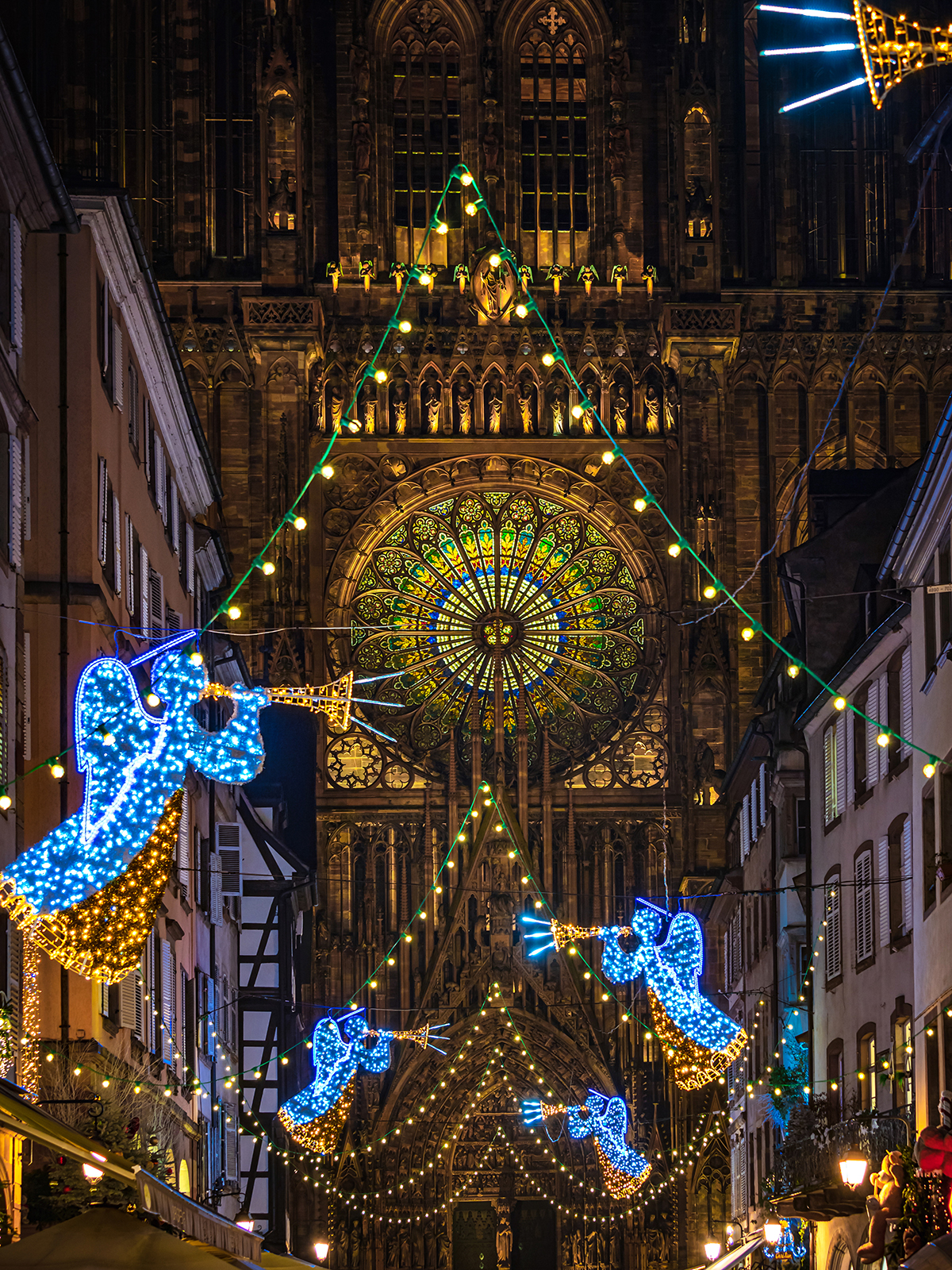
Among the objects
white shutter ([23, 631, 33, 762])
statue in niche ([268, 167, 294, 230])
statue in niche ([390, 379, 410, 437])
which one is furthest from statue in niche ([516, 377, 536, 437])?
white shutter ([23, 631, 33, 762])

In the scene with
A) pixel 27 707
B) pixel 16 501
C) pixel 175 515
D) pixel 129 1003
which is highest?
pixel 175 515

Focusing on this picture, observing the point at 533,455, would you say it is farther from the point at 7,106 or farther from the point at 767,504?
the point at 7,106

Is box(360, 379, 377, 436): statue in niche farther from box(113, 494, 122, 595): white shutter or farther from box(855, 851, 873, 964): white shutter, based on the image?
box(113, 494, 122, 595): white shutter

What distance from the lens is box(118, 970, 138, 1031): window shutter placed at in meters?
25.7

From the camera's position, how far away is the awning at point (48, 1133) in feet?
39.5

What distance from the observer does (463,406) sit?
53.2 metres

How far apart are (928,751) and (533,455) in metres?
30.1

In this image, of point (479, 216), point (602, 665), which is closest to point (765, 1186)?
point (602, 665)

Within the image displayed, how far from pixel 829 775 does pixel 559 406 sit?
22521 mm

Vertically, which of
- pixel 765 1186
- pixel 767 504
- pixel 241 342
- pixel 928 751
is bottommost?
pixel 765 1186

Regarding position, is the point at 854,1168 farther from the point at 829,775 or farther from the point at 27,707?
the point at 27,707

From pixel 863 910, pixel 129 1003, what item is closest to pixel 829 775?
pixel 863 910

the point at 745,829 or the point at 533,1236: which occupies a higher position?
the point at 745,829

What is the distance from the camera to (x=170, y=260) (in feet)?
171
